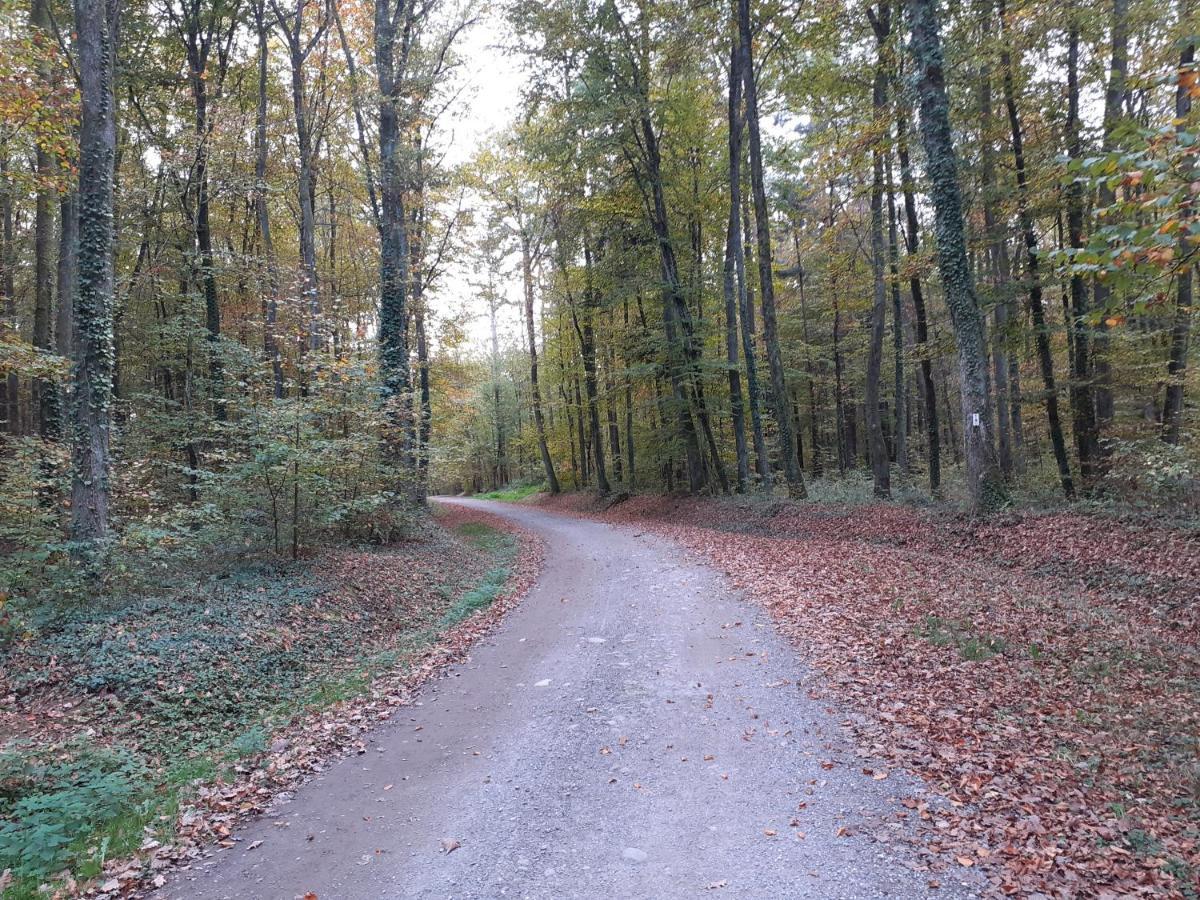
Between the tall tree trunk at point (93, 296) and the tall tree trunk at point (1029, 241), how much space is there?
50.7 ft

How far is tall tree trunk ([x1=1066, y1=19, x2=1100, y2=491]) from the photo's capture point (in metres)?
12.4

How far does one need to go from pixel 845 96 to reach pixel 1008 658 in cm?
1648

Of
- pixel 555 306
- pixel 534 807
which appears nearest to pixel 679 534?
pixel 534 807

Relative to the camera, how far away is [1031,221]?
42.4 ft

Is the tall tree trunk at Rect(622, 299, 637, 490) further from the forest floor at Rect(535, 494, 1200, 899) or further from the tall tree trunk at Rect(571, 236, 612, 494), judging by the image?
the forest floor at Rect(535, 494, 1200, 899)

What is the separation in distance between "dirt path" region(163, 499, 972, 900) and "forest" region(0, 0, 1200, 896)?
0.63 m

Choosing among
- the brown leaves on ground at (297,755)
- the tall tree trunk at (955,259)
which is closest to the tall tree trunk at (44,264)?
the brown leaves on ground at (297,755)

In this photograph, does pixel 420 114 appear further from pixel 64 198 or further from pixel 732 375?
pixel 732 375

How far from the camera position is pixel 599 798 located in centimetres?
453

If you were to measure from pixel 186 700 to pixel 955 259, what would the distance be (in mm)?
13857

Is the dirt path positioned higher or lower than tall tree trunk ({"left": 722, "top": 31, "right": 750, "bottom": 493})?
lower

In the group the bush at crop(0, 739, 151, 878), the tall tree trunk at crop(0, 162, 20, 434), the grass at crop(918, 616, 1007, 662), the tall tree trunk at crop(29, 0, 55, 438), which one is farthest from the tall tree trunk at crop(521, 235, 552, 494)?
the bush at crop(0, 739, 151, 878)

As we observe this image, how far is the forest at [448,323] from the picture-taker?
5988mm

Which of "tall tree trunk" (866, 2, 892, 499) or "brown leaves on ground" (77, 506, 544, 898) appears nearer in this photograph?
"brown leaves on ground" (77, 506, 544, 898)
